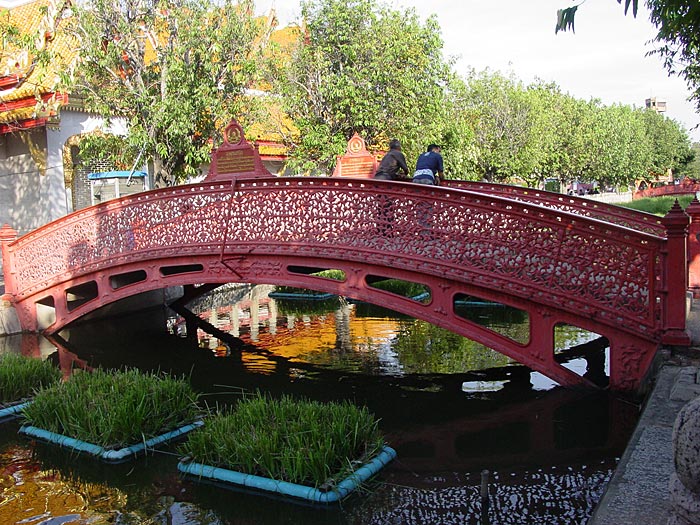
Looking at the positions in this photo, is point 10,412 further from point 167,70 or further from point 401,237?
point 167,70

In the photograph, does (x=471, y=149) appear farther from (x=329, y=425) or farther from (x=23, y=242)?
(x=329, y=425)

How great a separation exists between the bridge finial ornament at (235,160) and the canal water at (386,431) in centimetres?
263

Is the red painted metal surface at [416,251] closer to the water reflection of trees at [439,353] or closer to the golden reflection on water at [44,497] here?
the water reflection of trees at [439,353]

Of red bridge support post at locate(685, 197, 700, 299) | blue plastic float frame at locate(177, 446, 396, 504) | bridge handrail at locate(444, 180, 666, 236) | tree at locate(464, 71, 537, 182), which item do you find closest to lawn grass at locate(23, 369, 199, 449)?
blue plastic float frame at locate(177, 446, 396, 504)

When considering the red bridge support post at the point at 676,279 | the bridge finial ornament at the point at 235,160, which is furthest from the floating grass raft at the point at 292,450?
the bridge finial ornament at the point at 235,160

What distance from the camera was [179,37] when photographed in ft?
42.0

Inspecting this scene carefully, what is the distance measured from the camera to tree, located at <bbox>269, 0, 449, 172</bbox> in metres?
14.4

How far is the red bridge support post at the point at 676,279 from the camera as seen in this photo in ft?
20.5

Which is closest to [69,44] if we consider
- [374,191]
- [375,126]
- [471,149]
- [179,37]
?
[179,37]

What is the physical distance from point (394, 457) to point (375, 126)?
32.9 ft

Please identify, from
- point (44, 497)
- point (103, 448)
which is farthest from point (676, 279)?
point (44, 497)

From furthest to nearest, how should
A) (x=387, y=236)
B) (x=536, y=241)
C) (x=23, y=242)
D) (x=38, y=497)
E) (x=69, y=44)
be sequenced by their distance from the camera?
(x=69, y=44) → (x=23, y=242) → (x=387, y=236) → (x=536, y=241) → (x=38, y=497)

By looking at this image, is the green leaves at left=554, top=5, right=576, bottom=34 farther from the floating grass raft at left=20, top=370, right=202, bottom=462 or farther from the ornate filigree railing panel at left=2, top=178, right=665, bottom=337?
the floating grass raft at left=20, top=370, right=202, bottom=462

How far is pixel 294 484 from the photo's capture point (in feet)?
16.5
